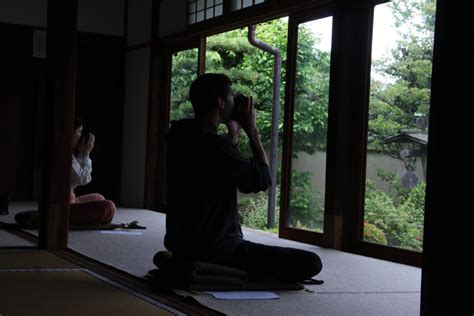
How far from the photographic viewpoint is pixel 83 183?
5.59 m

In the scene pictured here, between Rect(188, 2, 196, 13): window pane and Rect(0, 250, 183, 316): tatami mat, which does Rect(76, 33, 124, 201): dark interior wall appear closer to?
Rect(188, 2, 196, 13): window pane

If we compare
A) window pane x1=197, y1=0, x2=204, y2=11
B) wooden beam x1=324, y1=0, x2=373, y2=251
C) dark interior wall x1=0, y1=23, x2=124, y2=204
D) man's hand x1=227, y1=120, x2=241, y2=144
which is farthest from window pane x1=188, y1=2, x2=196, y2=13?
man's hand x1=227, y1=120, x2=241, y2=144

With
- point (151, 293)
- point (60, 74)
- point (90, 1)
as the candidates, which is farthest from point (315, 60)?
point (90, 1)

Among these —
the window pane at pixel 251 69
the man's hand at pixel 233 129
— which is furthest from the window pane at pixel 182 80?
the man's hand at pixel 233 129

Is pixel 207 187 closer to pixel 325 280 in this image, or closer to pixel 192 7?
pixel 325 280

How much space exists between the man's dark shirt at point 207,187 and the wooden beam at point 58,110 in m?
1.27

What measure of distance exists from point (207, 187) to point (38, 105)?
5.93 m

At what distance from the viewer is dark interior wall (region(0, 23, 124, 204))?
8.52 m

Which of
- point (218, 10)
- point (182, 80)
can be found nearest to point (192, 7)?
point (218, 10)

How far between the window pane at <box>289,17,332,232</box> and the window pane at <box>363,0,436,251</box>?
0.51 meters

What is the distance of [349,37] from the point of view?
5.38m

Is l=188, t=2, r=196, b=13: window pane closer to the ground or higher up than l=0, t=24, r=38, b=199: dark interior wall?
higher up

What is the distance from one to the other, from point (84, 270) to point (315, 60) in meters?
2.91

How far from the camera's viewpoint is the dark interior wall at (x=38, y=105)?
8.52m
